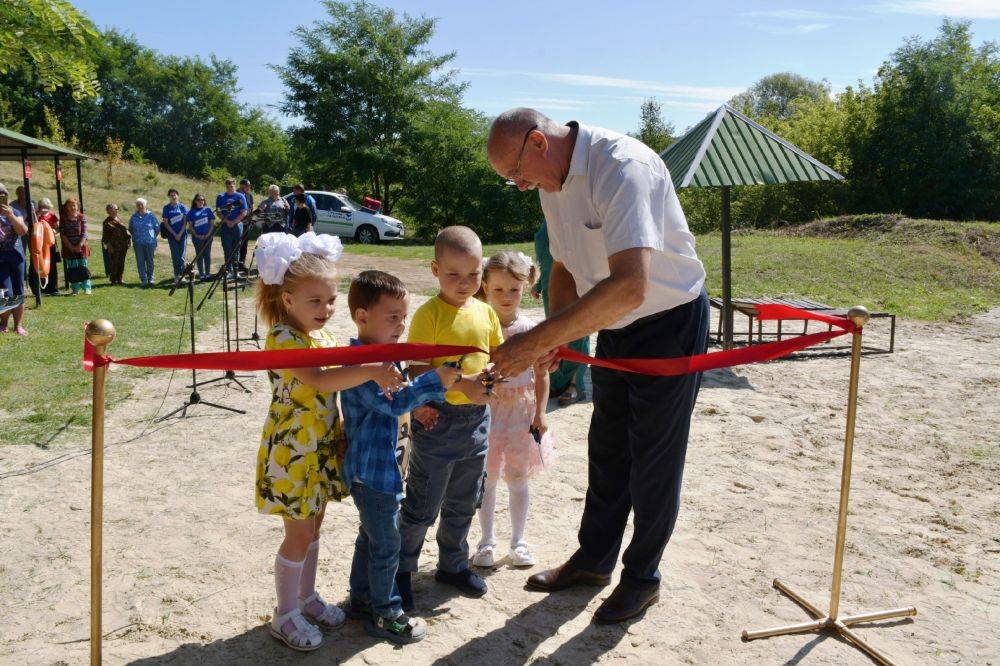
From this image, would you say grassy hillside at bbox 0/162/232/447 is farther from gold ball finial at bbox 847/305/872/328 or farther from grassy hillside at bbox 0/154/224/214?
grassy hillside at bbox 0/154/224/214

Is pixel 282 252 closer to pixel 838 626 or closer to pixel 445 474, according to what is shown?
pixel 445 474

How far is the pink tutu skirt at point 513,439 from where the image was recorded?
397 cm

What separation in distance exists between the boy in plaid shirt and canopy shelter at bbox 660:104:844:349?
19.1ft

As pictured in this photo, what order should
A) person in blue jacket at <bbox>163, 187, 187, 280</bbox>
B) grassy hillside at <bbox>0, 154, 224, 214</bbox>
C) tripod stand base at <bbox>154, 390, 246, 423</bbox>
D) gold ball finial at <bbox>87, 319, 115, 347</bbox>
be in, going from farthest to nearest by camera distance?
grassy hillside at <bbox>0, 154, 224, 214</bbox>, person in blue jacket at <bbox>163, 187, 187, 280</bbox>, tripod stand base at <bbox>154, 390, 246, 423</bbox>, gold ball finial at <bbox>87, 319, 115, 347</bbox>

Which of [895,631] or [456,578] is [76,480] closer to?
[456,578]

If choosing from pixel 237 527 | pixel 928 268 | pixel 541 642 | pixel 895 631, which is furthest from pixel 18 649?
pixel 928 268

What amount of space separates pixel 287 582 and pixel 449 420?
906mm

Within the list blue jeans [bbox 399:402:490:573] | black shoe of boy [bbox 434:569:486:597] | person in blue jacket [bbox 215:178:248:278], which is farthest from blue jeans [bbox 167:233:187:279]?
blue jeans [bbox 399:402:490:573]

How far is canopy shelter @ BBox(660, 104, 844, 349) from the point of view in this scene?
28.2ft

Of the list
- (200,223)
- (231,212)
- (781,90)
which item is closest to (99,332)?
(231,212)

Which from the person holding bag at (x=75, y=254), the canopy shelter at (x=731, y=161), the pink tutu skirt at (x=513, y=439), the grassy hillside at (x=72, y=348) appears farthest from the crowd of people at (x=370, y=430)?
the person holding bag at (x=75, y=254)

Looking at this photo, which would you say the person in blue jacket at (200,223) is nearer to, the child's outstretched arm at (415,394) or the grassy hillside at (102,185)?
the grassy hillside at (102,185)

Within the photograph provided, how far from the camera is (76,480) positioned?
5191mm

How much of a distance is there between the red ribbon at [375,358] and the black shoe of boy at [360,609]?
44.9 inches
